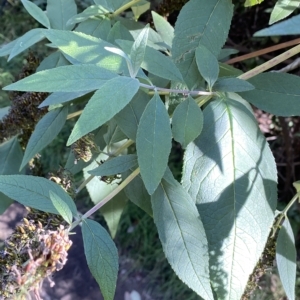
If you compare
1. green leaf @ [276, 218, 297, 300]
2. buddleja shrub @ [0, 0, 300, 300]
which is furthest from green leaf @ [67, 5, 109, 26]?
green leaf @ [276, 218, 297, 300]

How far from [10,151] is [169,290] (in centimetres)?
92

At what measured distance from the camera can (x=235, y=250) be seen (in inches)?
16.6

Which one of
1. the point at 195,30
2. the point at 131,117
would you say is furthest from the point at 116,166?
the point at 195,30

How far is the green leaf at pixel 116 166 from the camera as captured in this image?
0.45m

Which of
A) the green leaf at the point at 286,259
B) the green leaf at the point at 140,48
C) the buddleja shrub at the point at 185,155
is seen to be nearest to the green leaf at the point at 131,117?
the buddleja shrub at the point at 185,155

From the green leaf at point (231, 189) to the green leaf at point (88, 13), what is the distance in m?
0.19

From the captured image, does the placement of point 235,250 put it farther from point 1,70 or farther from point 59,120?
point 1,70

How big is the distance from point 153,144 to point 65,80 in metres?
0.09

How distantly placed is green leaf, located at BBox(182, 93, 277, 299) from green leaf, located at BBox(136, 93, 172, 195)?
78 mm

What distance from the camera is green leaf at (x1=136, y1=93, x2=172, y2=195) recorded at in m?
0.38

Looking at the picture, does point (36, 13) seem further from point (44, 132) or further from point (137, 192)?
point (137, 192)

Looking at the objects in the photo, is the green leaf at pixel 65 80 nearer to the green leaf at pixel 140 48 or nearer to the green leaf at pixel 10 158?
the green leaf at pixel 140 48

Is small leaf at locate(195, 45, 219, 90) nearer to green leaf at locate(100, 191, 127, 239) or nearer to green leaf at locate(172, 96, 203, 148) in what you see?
green leaf at locate(172, 96, 203, 148)

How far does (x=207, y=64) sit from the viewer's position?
0.44 m
